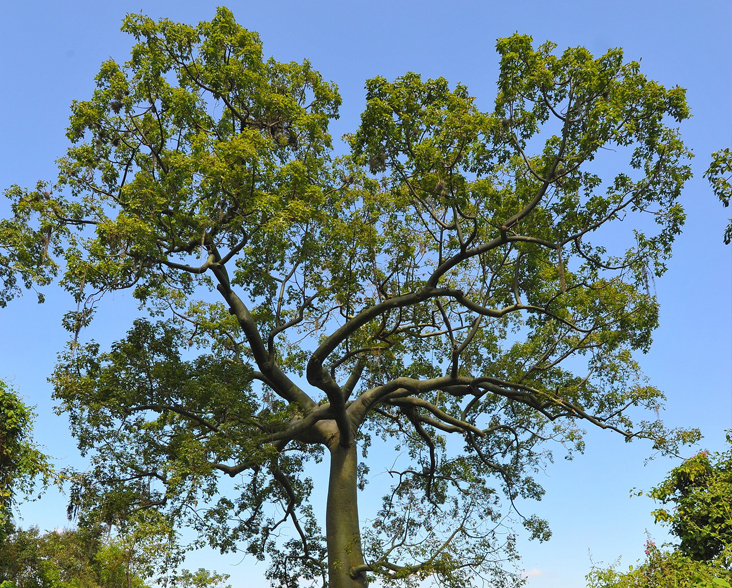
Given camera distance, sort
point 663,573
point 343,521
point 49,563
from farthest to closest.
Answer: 1. point 49,563
2. point 343,521
3. point 663,573

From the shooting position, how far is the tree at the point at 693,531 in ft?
25.0

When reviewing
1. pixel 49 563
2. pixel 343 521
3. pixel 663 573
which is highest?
pixel 49 563

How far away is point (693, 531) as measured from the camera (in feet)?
27.3

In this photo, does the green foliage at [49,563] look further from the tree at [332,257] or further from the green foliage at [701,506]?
the green foliage at [701,506]

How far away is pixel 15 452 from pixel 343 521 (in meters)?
5.63

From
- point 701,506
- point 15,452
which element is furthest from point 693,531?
point 15,452

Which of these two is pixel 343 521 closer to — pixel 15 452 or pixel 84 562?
pixel 15 452

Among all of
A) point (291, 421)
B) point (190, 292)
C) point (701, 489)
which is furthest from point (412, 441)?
point (701, 489)

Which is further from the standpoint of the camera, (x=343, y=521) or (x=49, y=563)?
(x=49, y=563)

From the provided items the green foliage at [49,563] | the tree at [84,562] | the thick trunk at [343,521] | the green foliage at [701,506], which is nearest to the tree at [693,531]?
the green foliage at [701,506]

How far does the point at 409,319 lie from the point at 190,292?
4.45 metres

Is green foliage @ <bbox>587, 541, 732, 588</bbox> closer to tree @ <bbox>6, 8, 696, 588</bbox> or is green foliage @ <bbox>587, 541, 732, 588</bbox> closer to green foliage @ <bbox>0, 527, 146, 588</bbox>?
tree @ <bbox>6, 8, 696, 588</bbox>

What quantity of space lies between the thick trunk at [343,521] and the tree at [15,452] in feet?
16.5

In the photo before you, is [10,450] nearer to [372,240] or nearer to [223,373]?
[223,373]
